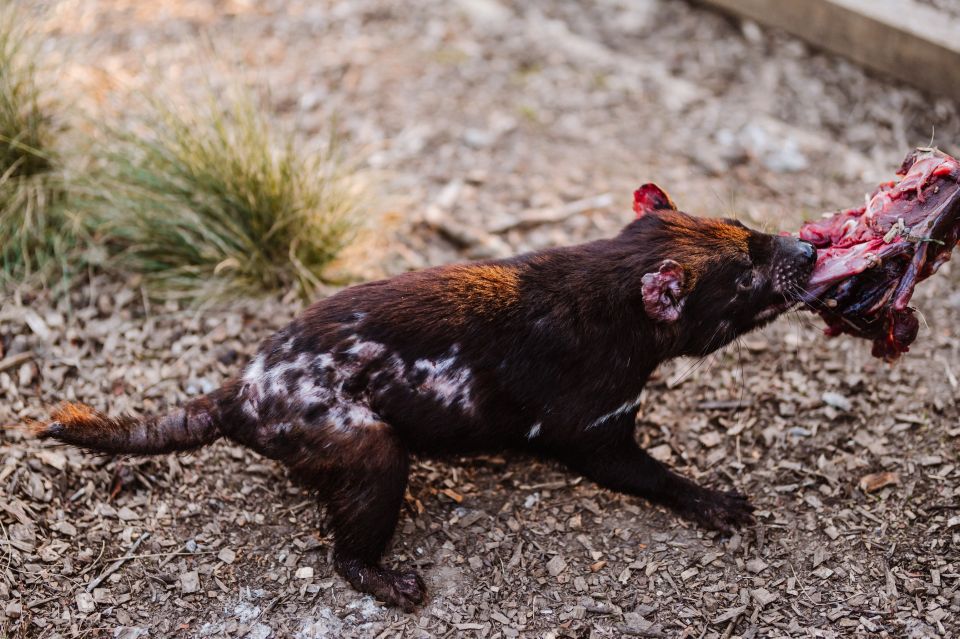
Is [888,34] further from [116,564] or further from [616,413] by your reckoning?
[116,564]

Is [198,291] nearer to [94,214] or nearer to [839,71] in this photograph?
[94,214]

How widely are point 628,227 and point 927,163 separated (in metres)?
1.04

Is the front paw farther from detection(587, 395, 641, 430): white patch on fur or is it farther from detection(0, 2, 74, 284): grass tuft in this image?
detection(0, 2, 74, 284): grass tuft

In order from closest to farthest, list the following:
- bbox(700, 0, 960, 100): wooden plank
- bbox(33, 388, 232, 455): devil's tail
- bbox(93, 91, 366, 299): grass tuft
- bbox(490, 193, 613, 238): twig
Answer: bbox(33, 388, 232, 455): devil's tail → bbox(93, 91, 366, 299): grass tuft → bbox(490, 193, 613, 238): twig → bbox(700, 0, 960, 100): wooden plank

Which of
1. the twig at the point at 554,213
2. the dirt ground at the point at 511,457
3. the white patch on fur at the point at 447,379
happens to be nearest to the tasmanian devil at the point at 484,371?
the white patch on fur at the point at 447,379

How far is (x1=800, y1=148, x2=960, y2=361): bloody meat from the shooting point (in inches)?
124

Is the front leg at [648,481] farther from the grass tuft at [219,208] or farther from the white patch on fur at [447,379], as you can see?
the grass tuft at [219,208]

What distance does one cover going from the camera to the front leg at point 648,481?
3.36 m

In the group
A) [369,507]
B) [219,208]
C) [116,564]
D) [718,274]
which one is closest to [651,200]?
[718,274]

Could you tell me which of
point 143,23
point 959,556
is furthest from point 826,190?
point 143,23

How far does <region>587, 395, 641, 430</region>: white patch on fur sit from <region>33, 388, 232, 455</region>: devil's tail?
129 centimetres

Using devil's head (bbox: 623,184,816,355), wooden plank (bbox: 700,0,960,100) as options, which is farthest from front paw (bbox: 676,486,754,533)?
wooden plank (bbox: 700,0,960,100)

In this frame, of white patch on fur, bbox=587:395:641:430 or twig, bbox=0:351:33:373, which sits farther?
twig, bbox=0:351:33:373

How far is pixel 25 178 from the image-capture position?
4.34m
